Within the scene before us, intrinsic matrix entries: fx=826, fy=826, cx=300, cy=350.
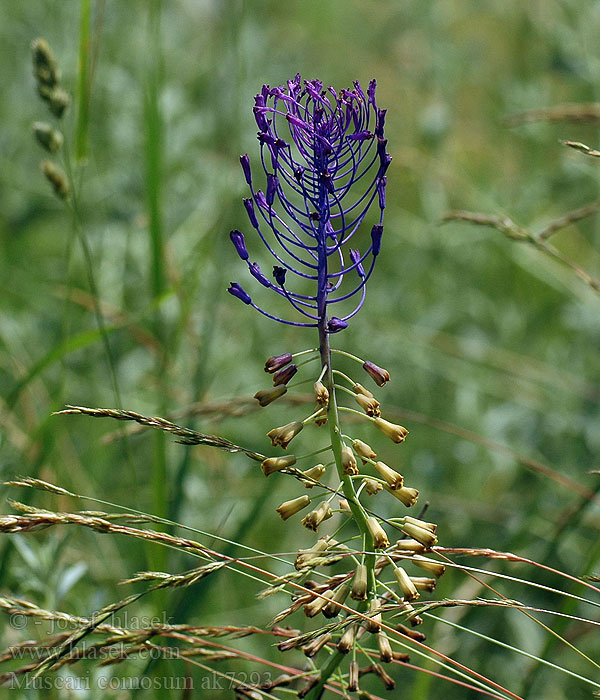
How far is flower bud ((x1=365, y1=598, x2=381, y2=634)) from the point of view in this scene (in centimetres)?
149

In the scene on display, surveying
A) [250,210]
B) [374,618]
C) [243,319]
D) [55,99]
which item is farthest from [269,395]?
[243,319]

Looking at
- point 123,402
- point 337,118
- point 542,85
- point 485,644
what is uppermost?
point 542,85

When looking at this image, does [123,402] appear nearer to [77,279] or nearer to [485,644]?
[77,279]

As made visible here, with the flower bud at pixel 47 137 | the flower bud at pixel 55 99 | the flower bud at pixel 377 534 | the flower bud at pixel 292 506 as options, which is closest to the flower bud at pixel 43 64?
the flower bud at pixel 55 99

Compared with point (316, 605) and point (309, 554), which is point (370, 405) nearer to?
point (309, 554)

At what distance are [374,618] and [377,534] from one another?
15 cm

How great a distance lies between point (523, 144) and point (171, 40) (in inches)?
106

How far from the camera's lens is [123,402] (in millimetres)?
4223

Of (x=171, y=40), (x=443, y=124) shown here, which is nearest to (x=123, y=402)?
(x=443, y=124)

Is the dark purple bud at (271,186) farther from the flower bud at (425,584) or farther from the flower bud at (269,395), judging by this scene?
the flower bud at (425,584)

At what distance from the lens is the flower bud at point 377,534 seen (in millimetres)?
1560

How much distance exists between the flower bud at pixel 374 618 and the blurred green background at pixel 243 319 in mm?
871

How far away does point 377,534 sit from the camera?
1572mm

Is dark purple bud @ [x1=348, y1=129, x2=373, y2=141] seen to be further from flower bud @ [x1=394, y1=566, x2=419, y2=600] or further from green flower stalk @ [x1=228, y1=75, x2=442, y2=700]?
flower bud @ [x1=394, y1=566, x2=419, y2=600]
